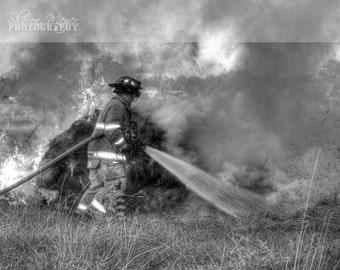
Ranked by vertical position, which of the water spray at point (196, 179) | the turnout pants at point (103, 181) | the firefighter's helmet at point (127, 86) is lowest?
the turnout pants at point (103, 181)

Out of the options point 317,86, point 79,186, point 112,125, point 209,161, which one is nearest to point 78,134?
point 79,186

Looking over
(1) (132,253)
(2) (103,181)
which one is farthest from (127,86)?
(1) (132,253)

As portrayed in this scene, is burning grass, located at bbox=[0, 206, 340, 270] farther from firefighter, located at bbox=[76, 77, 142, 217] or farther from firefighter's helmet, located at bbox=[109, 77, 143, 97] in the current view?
firefighter's helmet, located at bbox=[109, 77, 143, 97]

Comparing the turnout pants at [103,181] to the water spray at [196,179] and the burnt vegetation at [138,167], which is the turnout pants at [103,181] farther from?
the burnt vegetation at [138,167]

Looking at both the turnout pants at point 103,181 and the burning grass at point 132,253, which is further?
the turnout pants at point 103,181

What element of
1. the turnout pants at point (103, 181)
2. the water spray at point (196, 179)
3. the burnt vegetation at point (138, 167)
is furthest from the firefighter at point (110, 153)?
the burnt vegetation at point (138, 167)

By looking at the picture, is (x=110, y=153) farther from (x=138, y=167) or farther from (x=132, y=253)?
(x=138, y=167)

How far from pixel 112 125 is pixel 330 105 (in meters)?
9.88

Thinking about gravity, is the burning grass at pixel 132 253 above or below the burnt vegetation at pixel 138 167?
below

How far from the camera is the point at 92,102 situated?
47.4ft

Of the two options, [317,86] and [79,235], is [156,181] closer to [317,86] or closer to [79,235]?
[317,86]

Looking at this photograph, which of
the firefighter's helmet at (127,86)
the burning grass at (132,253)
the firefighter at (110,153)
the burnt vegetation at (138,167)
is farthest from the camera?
the burnt vegetation at (138,167)

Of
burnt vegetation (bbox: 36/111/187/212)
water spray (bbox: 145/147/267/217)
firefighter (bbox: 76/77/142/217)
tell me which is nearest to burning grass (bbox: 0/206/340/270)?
firefighter (bbox: 76/77/142/217)

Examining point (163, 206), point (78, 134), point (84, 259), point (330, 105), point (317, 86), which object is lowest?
point (84, 259)
